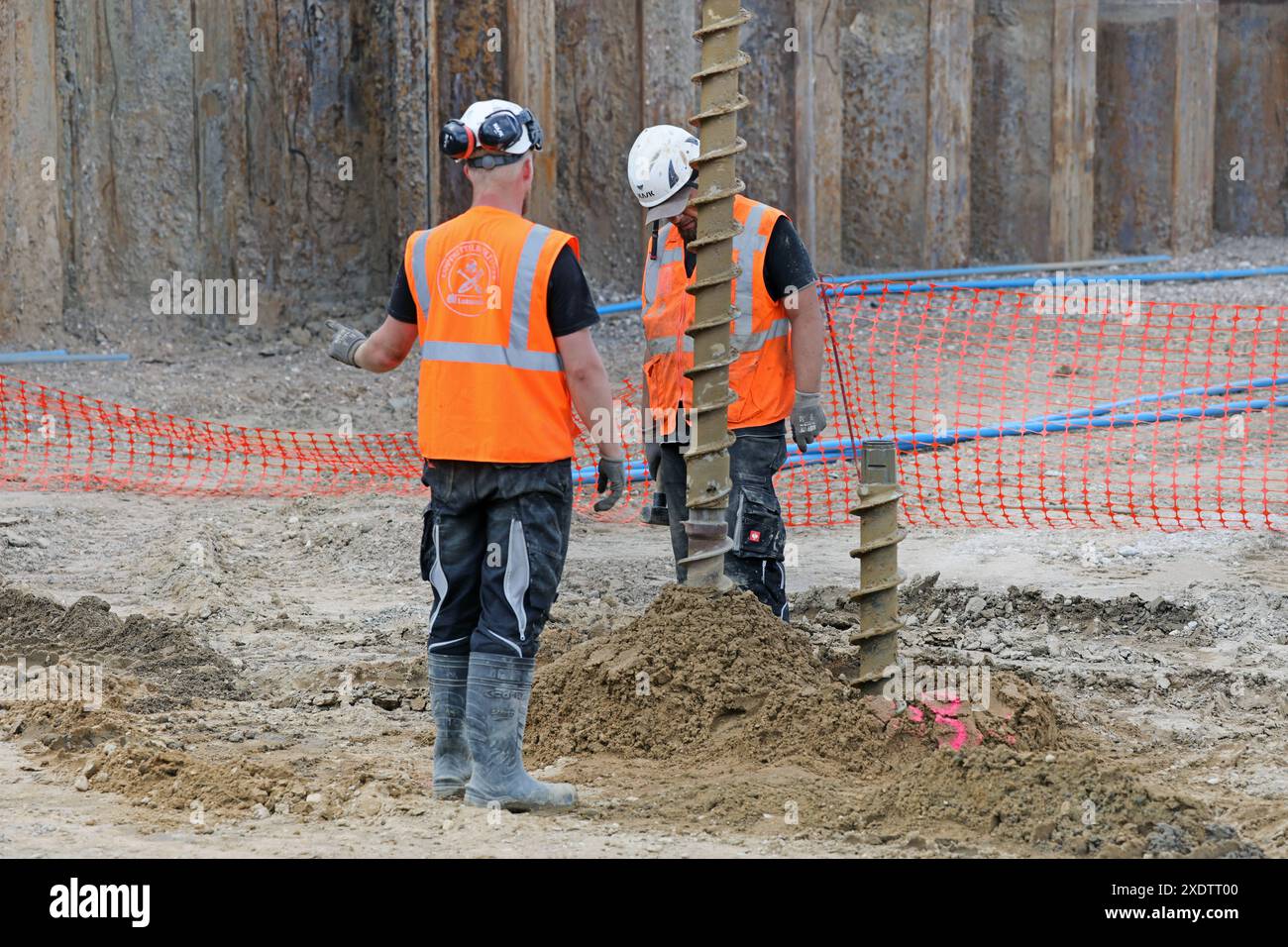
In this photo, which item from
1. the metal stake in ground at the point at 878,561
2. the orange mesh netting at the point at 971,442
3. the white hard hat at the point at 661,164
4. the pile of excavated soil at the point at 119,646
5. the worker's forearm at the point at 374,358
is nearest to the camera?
the worker's forearm at the point at 374,358

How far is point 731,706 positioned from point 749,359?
1.26 metres

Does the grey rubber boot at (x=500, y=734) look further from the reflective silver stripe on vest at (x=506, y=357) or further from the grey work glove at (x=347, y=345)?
the grey work glove at (x=347, y=345)

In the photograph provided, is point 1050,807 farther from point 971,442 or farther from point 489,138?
point 971,442

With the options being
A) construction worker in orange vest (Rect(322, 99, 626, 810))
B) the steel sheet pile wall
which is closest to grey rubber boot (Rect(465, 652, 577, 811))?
construction worker in orange vest (Rect(322, 99, 626, 810))

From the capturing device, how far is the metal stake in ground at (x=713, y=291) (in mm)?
5023

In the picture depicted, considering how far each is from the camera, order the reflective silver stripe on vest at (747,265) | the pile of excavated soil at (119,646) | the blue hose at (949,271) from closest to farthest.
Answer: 1. the reflective silver stripe on vest at (747,265)
2. the pile of excavated soil at (119,646)
3. the blue hose at (949,271)

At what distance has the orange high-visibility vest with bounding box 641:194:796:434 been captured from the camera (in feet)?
18.5

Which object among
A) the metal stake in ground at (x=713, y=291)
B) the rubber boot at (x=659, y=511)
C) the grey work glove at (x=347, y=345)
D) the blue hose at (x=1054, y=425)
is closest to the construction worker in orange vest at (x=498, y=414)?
the grey work glove at (x=347, y=345)

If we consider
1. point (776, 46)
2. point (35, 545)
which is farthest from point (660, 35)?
point (35, 545)

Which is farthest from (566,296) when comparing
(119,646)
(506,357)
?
(119,646)

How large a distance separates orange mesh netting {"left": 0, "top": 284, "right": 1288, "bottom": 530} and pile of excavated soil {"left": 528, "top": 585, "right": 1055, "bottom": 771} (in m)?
2.78

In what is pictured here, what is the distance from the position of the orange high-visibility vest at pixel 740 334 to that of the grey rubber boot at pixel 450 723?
1.39m

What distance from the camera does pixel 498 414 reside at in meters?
4.42

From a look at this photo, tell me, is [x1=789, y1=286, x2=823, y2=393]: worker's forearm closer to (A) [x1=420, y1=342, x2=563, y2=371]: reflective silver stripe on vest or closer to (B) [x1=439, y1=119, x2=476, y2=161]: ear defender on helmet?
(A) [x1=420, y1=342, x2=563, y2=371]: reflective silver stripe on vest
